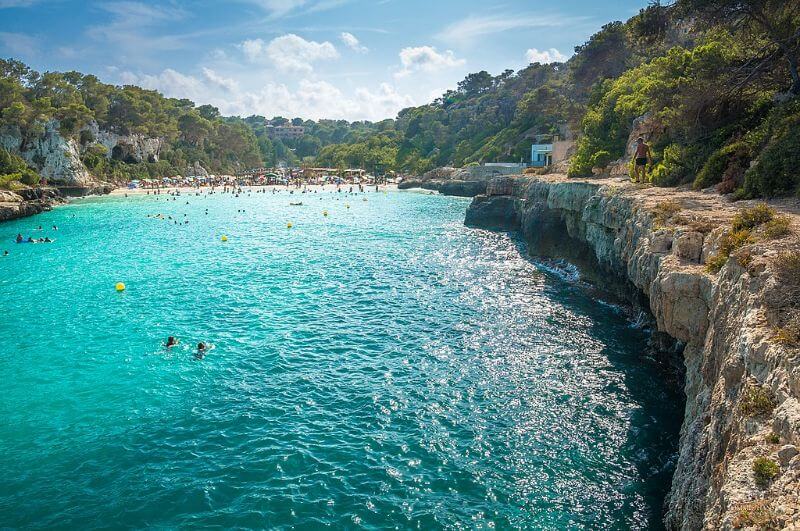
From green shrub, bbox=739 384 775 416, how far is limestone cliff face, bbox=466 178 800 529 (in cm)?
3

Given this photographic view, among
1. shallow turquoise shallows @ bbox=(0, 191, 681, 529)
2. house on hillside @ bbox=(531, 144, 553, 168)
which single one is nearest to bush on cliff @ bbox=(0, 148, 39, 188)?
shallow turquoise shallows @ bbox=(0, 191, 681, 529)

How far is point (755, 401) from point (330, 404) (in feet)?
39.2

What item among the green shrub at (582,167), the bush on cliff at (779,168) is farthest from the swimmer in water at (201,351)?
the green shrub at (582,167)

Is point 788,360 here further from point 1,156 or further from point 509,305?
point 1,156

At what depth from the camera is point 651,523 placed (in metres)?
10.7

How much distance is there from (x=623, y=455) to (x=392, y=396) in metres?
7.13

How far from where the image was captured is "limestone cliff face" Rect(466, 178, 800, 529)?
6219 millimetres

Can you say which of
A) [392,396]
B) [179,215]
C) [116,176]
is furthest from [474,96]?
[392,396]

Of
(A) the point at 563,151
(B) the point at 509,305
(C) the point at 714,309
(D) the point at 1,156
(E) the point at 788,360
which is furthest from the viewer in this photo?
(D) the point at 1,156

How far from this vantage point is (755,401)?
709 centimetres

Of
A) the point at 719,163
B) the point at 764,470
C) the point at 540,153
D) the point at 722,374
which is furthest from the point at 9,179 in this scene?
the point at 764,470

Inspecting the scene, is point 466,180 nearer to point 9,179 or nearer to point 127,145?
point 9,179

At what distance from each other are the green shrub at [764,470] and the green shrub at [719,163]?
1759 cm

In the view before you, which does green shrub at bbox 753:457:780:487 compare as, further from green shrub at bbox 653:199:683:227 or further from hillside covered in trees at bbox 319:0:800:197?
hillside covered in trees at bbox 319:0:800:197
